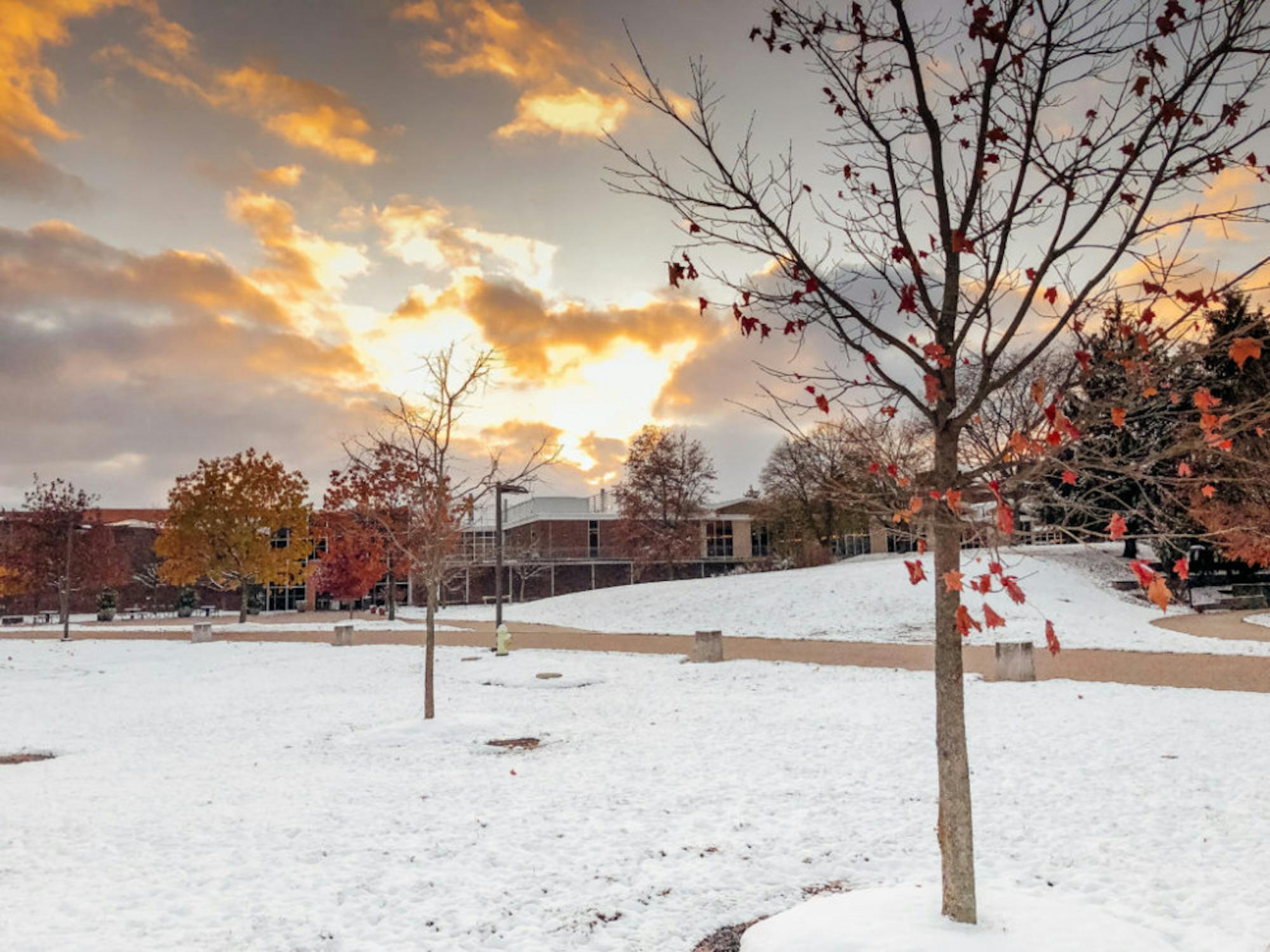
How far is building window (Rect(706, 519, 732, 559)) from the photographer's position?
6975 cm

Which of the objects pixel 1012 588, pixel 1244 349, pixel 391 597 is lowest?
pixel 391 597

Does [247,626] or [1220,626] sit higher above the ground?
[1220,626]

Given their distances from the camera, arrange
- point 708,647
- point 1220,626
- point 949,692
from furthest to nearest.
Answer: point 1220,626 < point 708,647 < point 949,692

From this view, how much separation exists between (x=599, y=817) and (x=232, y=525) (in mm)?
37556

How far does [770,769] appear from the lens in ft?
33.7

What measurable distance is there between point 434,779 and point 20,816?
416cm

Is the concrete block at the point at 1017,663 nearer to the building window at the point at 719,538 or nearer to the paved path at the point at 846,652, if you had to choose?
the paved path at the point at 846,652

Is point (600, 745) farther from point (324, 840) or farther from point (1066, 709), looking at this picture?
point (1066, 709)

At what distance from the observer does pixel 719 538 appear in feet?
230

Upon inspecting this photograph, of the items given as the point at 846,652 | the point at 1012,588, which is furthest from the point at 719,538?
the point at 1012,588

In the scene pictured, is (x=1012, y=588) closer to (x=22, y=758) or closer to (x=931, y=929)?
(x=931, y=929)

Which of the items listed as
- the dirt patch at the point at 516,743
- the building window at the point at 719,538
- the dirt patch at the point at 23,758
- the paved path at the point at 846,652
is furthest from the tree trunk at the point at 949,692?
the building window at the point at 719,538

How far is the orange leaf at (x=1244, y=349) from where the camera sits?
11.7ft

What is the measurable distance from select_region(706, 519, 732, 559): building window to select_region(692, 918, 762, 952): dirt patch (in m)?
63.8
